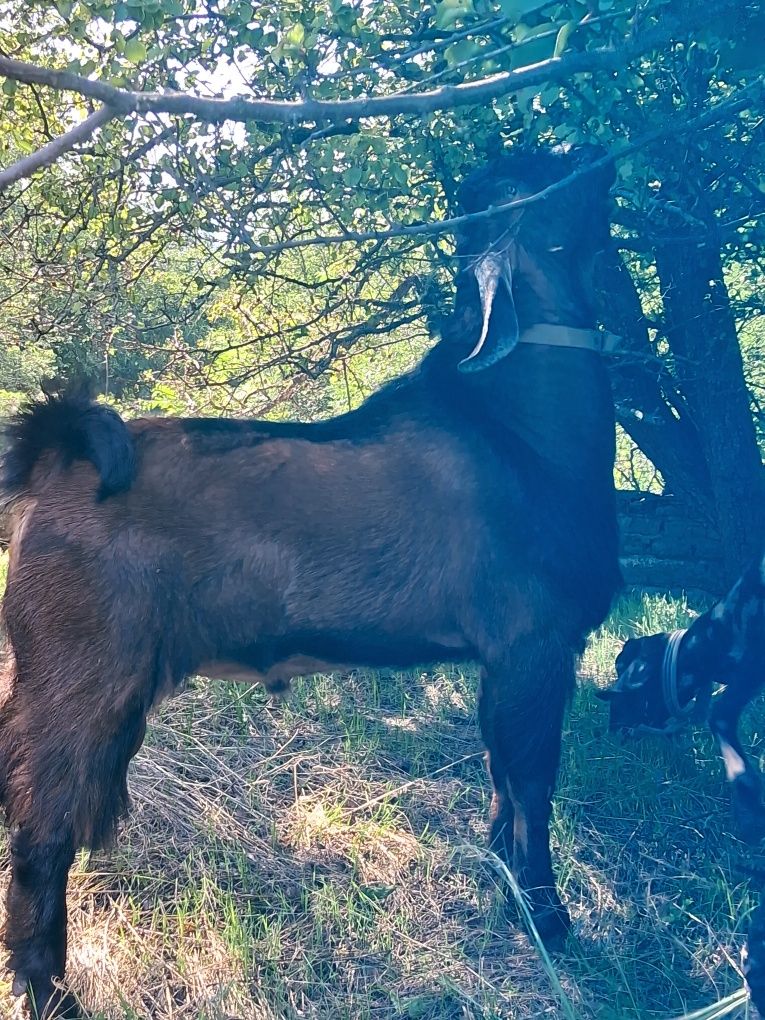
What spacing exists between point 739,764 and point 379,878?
57.1 inches

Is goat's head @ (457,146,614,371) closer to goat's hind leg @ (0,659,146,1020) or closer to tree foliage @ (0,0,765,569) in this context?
tree foliage @ (0,0,765,569)

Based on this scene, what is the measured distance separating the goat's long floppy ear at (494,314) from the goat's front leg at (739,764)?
5.59 ft

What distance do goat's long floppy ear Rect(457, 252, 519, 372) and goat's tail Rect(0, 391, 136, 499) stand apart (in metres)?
1.13

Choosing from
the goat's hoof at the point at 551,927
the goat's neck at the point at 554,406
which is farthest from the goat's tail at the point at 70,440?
the goat's hoof at the point at 551,927

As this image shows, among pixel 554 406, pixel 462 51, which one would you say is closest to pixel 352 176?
pixel 462 51

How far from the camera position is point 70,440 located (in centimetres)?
316

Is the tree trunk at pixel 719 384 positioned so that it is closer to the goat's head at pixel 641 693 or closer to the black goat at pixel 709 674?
the black goat at pixel 709 674

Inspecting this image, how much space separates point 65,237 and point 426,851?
3091mm

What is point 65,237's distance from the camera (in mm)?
4625

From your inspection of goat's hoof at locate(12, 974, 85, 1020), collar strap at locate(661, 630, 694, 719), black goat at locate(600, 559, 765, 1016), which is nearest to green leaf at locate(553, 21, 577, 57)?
black goat at locate(600, 559, 765, 1016)

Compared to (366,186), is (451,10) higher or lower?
higher

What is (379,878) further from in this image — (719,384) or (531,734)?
(719,384)

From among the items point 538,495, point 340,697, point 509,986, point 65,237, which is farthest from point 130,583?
point 65,237

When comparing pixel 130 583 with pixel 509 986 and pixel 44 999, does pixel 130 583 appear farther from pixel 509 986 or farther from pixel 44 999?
pixel 509 986
